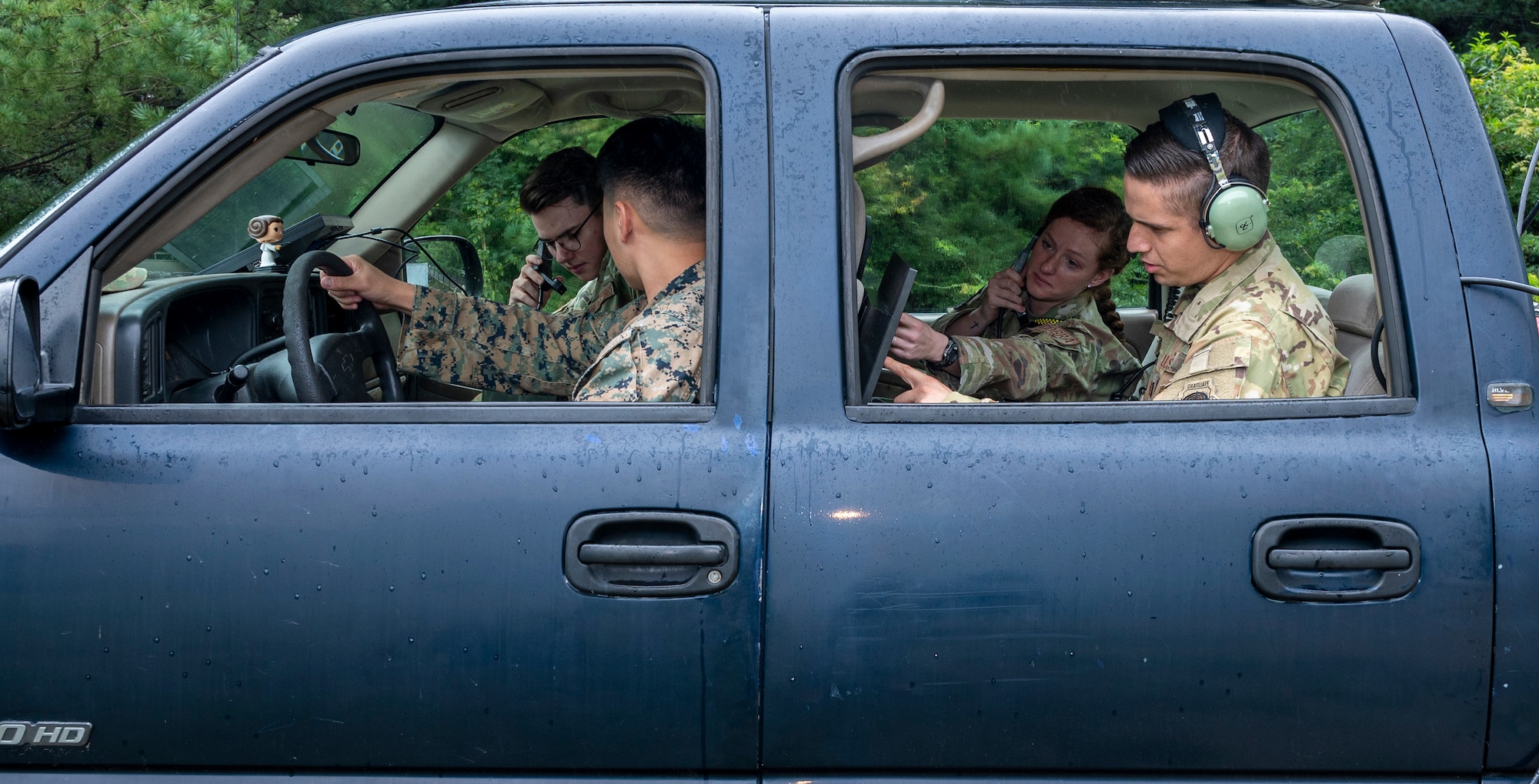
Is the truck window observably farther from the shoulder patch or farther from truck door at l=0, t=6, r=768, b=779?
truck door at l=0, t=6, r=768, b=779

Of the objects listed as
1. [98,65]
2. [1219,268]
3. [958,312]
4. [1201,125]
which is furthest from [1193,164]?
[98,65]

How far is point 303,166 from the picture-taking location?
9.11 feet

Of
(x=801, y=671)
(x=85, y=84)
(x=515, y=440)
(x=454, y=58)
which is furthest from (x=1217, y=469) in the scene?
(x=85, y=84)

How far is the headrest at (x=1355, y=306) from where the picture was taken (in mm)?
2210

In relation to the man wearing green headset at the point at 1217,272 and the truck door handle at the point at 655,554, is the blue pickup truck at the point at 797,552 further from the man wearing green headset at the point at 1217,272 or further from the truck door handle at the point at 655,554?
the man wearing green headset at the point at 1217,272

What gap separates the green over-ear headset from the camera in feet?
6.58

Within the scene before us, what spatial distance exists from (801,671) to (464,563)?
49 centimetres

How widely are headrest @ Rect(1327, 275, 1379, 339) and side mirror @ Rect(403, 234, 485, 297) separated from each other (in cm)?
212

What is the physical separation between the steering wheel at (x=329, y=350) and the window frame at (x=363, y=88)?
0.50m

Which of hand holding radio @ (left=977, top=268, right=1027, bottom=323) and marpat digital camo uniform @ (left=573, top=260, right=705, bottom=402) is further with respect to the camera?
hand holding radio @ (left=977, top=268, right=1027, bottom=323)

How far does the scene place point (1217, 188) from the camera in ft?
6.73

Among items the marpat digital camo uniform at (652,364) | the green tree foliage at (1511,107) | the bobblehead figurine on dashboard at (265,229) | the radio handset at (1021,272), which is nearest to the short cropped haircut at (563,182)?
the bobblehead figurine on dashboard at (265,229)

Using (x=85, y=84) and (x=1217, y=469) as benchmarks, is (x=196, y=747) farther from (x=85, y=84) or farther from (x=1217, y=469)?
(x=85, y=84)

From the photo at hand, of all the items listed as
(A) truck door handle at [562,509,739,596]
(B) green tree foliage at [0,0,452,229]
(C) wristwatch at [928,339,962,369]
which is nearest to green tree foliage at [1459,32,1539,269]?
(C) wristwatch at [928,339,962,369]
